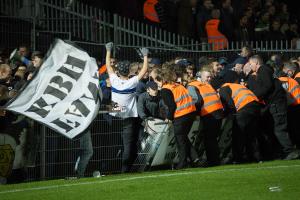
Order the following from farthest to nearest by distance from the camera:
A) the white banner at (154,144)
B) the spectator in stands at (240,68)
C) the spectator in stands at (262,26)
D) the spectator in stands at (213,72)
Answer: the spectator in stands at (262,26), the spectator in stands at (240,68), the spectator in stands at (213,72), the white banner at (154,144)

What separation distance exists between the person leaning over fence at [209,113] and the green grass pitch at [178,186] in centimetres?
118

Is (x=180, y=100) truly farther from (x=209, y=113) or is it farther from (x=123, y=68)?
(x=123, y=68)

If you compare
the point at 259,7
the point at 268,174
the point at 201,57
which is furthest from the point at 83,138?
the point at 259,7

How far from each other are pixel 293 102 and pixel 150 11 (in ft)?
22.6

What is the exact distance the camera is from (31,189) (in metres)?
15.9

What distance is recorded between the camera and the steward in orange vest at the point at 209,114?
1930 cm

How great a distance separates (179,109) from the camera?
61.2 ft

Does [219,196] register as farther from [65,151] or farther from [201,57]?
[201,57]

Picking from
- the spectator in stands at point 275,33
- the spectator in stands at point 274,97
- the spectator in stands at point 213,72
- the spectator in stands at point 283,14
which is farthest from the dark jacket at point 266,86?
the spectator in stands at point 283,14

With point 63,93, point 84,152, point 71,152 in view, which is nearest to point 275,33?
point 71,152

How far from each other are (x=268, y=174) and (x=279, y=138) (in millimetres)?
3356

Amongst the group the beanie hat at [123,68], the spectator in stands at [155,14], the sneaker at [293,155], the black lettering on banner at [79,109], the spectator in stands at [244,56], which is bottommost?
the sneaker at [293,155]

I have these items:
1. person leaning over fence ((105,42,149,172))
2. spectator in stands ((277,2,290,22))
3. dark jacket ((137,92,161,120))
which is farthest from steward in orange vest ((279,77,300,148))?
spectator in stands ((277,2,290,22))

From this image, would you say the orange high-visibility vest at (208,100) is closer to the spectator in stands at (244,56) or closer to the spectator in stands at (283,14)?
the spectator in stands at (244,56)
